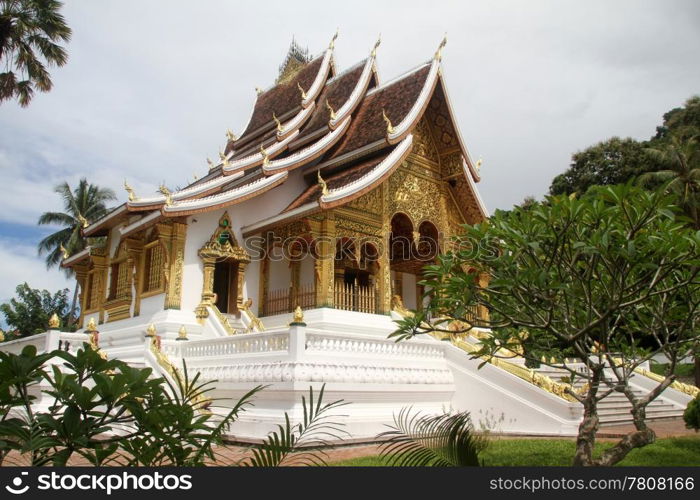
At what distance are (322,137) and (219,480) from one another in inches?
493

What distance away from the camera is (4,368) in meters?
1.88

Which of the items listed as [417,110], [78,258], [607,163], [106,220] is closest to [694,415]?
[417,110]

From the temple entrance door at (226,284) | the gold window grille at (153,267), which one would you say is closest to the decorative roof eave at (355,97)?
the temple entrance door at (226,284)

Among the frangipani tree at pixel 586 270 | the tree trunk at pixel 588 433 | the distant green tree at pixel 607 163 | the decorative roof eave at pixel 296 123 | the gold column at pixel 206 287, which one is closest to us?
the frangipani tree at pixel 586 270

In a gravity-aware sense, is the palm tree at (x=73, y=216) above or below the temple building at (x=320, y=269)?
above

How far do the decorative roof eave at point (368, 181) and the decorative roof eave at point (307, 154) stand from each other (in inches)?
54.3

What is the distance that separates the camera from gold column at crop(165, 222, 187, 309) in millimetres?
11016

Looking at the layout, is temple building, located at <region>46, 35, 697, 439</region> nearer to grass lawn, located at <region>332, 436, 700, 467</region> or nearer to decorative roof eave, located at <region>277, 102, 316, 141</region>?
decorative roof eave, located at <region>277, 102, 316, 141</region>

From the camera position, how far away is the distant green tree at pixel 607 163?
24625 millimetres

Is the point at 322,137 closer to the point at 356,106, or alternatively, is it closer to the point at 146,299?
the point at 356,106

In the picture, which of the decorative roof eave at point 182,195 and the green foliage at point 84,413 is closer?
the green foliage at point 84,413

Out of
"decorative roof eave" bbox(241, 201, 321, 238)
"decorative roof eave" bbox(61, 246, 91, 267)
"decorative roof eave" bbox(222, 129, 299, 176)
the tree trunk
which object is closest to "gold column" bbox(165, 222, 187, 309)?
"decorative roof eave" bbox(241, 201, 321, 238)

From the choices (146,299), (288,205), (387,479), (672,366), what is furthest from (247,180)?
(387,479)

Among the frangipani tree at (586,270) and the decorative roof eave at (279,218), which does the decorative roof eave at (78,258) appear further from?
the frangipani tree at (586,270)
